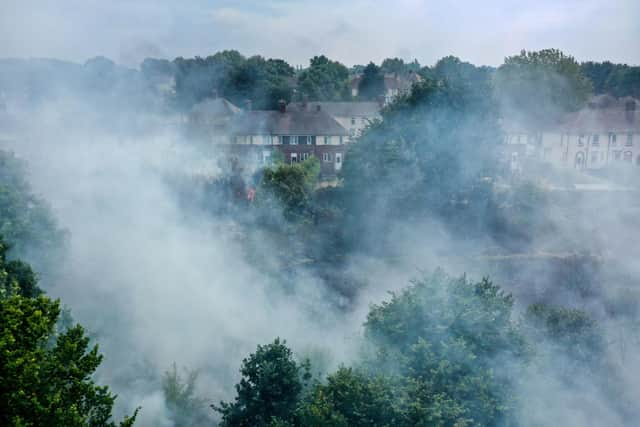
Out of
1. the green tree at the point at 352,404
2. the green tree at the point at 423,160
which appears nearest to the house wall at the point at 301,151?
the green tree at the point at 423,160

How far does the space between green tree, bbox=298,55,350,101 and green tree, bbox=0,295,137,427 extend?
130 feet

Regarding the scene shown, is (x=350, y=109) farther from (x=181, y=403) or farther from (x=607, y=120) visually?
(x=181, y=403)

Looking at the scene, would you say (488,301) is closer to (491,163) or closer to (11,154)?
(491,163)

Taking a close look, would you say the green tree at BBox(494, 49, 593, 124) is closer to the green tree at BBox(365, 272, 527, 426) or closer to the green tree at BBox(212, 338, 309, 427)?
the green tree at BBox(365, 272, 527, 426)

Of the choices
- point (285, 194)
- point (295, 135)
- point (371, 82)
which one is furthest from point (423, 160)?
point (371, 82)

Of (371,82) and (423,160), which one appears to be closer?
(423,160)

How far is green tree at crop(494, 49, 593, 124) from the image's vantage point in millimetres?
35156

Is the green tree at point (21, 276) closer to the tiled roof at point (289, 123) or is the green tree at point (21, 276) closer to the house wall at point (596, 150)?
the tiled roof at point (289, 123)

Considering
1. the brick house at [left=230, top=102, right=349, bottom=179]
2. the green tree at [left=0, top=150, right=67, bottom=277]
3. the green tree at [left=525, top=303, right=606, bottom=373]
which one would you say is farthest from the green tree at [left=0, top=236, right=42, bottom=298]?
the brick house at [left=230, top=102, right=349, bottom=179]

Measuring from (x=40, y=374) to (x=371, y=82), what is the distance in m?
52.1

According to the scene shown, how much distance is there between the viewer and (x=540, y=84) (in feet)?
119

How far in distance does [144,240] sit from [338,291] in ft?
18.3

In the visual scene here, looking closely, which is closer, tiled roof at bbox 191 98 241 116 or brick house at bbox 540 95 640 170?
tiled roof at bbox 191 98 241 116

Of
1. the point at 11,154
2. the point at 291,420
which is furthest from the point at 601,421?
the point at 11,154
